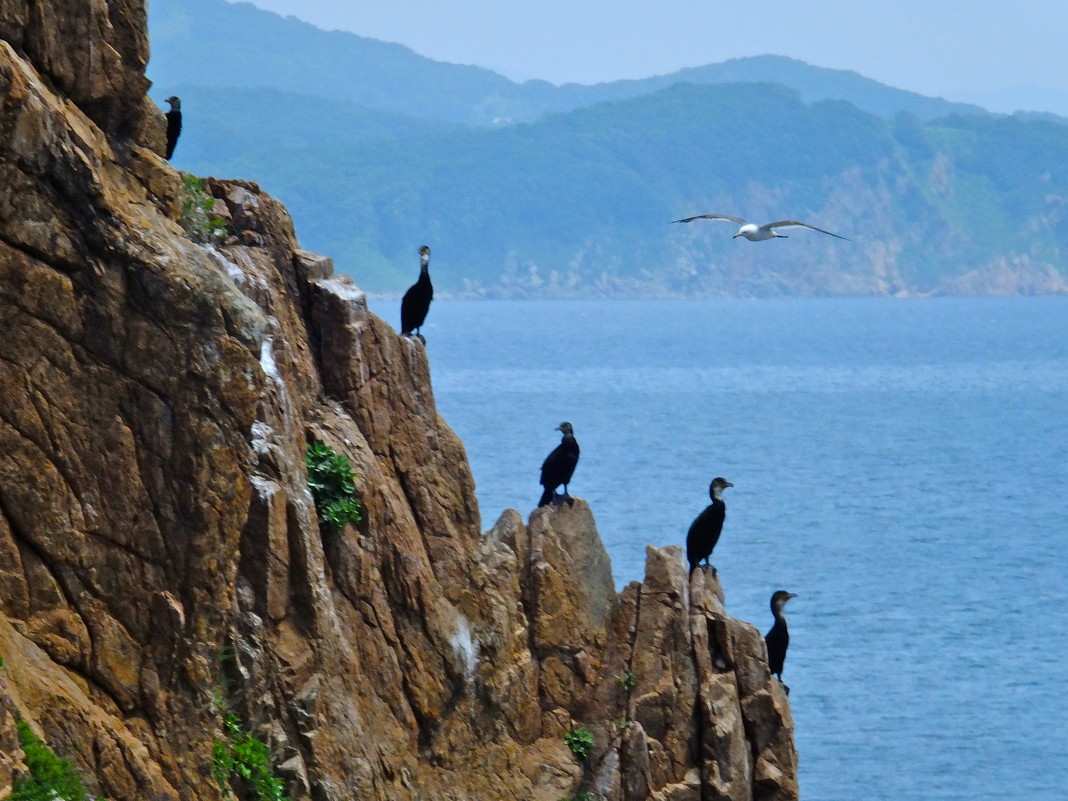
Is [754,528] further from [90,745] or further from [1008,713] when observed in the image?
[90,745]

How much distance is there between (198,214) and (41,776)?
6.24 m

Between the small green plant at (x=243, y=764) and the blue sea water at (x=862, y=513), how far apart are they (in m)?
21.7

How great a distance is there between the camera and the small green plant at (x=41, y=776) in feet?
40.9

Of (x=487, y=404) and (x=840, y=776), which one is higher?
(x=487, y=404)

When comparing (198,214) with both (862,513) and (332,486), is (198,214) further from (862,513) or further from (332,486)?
(862,513)

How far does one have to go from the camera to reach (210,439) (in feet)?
47.5

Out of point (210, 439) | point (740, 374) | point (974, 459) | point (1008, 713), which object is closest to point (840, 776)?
point (1008, 713)

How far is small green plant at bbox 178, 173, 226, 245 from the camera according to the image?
16531 millimetres

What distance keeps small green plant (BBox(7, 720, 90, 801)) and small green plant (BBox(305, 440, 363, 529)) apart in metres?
4.54

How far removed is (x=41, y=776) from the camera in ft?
41.6

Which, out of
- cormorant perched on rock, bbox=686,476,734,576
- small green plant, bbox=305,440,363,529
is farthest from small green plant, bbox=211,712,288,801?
cormorant perched on rock, bbox=686,476,734,576

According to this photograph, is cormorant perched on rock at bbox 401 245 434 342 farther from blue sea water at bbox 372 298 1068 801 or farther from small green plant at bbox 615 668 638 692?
blue sea water at bbox 372 298 1068 801

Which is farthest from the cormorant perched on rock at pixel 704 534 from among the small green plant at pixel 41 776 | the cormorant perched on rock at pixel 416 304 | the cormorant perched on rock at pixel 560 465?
the small green plant at pixel 41 776

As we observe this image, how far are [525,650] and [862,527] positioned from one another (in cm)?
5536
